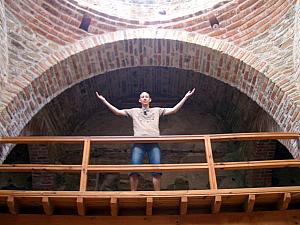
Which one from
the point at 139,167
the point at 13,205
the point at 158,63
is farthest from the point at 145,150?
the point at 158,63

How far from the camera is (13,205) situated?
651 centimetres

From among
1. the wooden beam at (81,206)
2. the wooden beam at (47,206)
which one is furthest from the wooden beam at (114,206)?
the wooden beam at (47,206)

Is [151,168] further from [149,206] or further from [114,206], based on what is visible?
[114,206]

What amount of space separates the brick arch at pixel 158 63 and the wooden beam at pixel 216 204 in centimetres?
224

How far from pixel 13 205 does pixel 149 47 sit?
4.41 metres

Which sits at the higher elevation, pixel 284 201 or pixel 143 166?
pixel 143 166

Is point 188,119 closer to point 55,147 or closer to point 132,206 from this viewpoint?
point 55,147

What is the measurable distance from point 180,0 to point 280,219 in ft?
20.0

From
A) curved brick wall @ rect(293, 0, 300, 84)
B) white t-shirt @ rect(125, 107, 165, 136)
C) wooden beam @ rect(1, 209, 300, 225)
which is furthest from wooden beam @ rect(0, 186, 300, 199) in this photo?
curved brick wall @ rect(293, 0, 300, 84)

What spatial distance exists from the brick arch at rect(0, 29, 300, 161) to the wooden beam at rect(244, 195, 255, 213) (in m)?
1.97

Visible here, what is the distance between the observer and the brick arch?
28.0 feet

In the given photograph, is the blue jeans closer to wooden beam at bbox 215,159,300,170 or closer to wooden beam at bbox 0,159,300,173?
wooden beam at bbox 0,159,300,173

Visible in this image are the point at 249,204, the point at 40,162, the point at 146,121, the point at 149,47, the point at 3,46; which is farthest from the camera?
the point at 40,162

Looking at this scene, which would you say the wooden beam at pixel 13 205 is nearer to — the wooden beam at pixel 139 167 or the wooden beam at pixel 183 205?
the wooden beam at pixel 139 167
